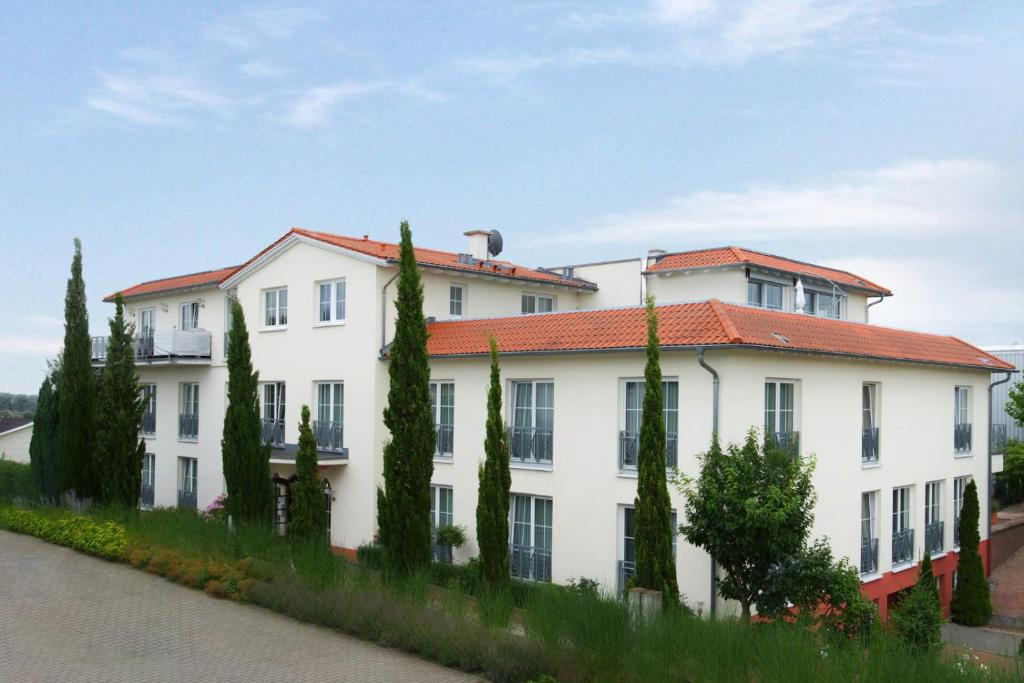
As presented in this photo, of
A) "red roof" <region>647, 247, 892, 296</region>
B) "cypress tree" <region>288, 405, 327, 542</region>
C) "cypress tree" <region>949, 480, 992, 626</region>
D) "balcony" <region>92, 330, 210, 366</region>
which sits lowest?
"cypress tree" <region>949, 480, 992, 626</region>

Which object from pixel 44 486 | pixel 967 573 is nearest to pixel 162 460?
pixel 44 486

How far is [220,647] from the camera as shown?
45.4 ft

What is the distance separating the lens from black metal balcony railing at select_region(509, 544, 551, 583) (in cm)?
2125

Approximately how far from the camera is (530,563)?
21.5 metres

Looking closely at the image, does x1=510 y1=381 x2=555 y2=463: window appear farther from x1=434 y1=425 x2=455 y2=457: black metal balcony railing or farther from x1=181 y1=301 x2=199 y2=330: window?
x1=181 y1=301 x2=199 y2=330: window

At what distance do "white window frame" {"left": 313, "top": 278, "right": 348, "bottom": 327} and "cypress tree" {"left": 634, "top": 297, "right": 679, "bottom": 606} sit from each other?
11876 millimetres

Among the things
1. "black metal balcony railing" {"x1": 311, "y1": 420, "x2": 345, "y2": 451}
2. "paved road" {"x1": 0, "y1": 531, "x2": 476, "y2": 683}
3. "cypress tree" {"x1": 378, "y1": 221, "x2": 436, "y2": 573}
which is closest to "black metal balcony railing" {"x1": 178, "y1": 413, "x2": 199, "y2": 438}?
"black metal balcony railing" {"x1": 311, "y1": 420, "x2": 345, "y2": 451}

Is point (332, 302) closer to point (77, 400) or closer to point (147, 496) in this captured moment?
point (77, 400)

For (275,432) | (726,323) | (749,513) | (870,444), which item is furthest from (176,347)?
(749,513)

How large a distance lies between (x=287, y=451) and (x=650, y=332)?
14290mm

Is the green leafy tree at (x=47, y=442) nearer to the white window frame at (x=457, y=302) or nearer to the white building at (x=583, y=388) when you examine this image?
the white building at (x=583, y=388)

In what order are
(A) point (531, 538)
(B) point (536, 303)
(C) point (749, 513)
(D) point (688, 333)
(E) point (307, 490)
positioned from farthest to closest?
1. (B) point (536, 303)
2. (E) point (307, 490)
3. (A) point (531, 538)
4. (D) point (688, 333)
5. (C) point (749, 513)

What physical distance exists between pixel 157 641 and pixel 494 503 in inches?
251

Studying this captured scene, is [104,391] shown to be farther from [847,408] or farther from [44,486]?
[847,408]
